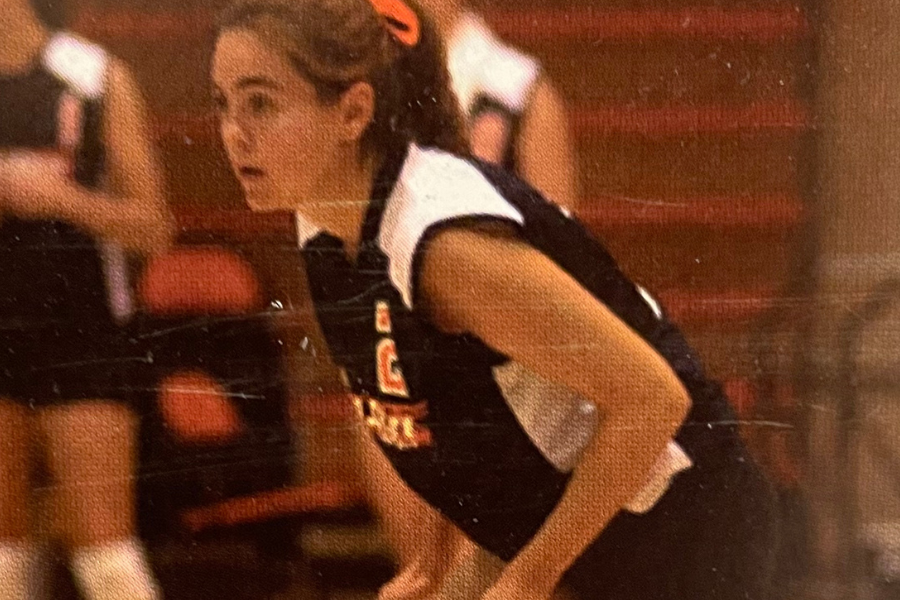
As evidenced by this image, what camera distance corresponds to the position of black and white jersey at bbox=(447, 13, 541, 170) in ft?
1.81

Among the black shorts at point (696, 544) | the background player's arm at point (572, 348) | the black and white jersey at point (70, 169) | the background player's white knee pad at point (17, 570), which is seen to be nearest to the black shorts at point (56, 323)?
the black and white jersey at point (70, 169)

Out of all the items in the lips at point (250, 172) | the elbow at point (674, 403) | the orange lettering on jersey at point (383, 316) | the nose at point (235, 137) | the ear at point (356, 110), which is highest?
the ear at point (356, 110)

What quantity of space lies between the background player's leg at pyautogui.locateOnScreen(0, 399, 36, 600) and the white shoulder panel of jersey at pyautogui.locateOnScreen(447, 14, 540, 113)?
359mm

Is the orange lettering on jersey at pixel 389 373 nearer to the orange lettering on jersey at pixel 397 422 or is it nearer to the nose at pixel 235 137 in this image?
the orange lettering on jersey at pixel 397 422

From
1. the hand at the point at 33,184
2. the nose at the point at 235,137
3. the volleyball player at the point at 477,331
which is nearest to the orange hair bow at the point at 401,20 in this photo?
the volleyball player at the point at 477,331

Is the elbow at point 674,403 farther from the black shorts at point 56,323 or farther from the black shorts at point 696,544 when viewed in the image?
the black shorts at point 56,323

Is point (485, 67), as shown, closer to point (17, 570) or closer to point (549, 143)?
point (549, 143)

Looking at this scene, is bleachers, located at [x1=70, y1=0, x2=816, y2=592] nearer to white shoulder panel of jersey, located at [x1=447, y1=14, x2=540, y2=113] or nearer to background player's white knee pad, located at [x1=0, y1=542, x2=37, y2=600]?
white shoulder panel of jersey, located at [x1=447, y1=14, x2=540, y2=113]

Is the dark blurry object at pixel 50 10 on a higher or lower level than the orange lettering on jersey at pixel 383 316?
higher

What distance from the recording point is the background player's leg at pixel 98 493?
566 mm

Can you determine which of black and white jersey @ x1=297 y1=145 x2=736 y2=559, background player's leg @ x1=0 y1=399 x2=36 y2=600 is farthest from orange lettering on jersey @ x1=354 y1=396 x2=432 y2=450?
background player's leg @ x1=0 y1=399 x2=36 y2=600

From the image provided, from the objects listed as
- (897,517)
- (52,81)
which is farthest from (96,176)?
(897,517)

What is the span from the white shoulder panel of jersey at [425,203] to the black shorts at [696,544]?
0.21m

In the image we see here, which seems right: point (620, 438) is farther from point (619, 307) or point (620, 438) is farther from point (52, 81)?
point (52, 81)
